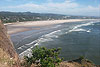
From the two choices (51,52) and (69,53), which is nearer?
(51,52)

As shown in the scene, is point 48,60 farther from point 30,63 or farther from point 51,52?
point 30,63

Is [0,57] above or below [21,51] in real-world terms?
above

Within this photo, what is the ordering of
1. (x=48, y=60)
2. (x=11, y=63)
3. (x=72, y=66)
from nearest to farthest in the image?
1. (x=11, y=63)
2. (x=48, y=60)
3. (x=72, y=66)

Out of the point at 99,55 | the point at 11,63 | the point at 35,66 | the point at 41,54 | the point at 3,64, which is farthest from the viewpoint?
the point at 99,55

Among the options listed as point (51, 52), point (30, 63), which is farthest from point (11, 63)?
point (51, 52)

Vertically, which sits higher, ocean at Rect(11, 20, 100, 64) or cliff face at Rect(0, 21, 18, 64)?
cliff face at Rect(0, 21, 18, 64)

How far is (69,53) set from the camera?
2170 cm

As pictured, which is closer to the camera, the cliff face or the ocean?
the cliff face

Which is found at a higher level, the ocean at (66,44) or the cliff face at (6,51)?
the cliff face at (6,51)

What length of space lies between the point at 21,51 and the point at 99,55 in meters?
14.2

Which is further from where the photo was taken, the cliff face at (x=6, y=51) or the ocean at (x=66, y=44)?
the ocean at (x=66, y=44)

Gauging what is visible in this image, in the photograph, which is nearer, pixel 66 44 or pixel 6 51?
pixel 6 51

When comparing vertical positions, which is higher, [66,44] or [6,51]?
[6,51]

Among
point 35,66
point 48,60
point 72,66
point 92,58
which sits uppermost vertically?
point 48,60
